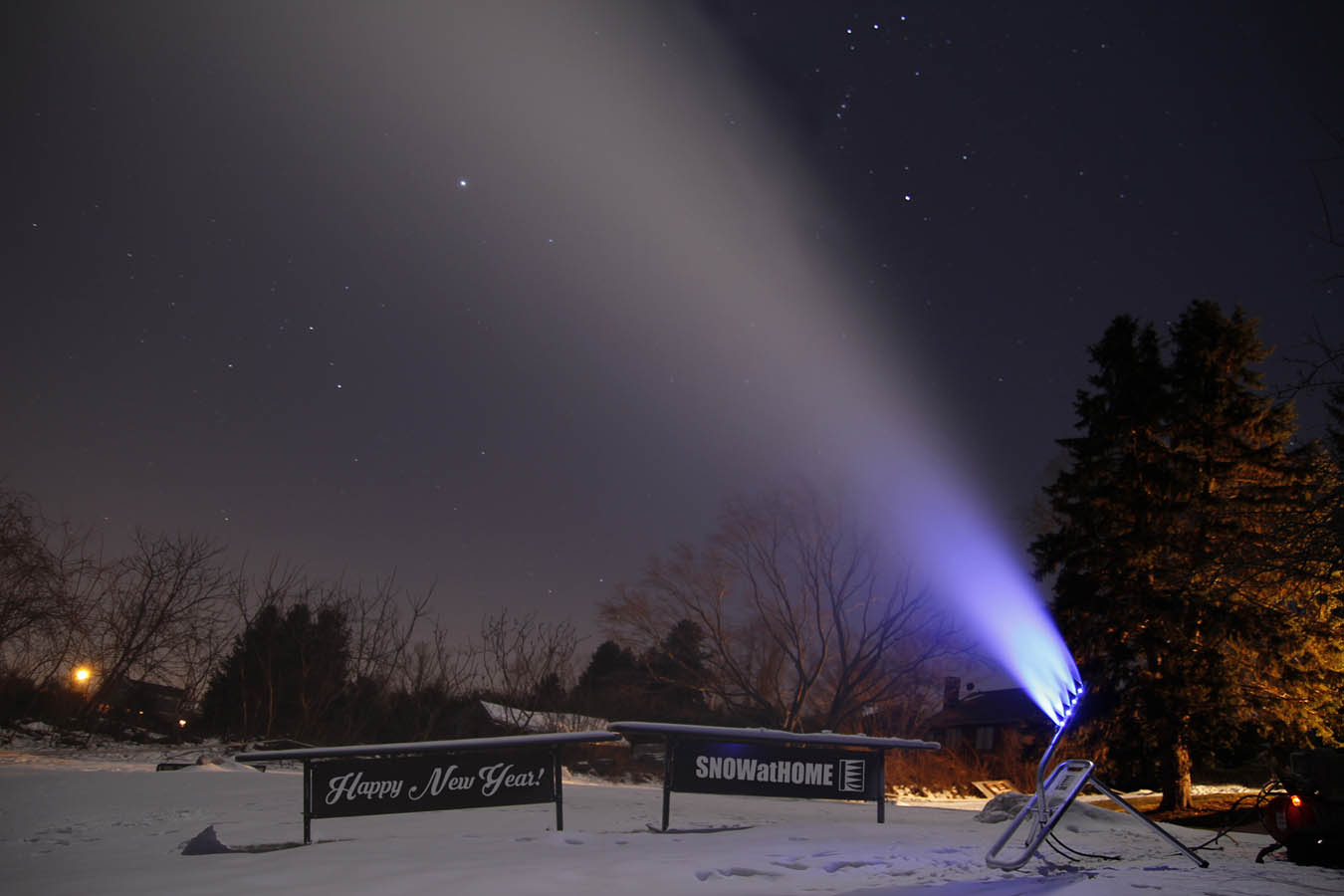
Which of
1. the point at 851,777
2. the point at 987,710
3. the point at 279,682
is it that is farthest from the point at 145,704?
the point at 987,710

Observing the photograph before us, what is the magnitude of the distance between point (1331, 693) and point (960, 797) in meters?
10.3

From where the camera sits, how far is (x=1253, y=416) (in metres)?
21.4

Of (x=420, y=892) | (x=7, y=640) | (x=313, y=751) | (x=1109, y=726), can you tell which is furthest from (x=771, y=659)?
(x=420, y=892)

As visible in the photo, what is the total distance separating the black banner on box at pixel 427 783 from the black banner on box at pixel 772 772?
1627 millimetres

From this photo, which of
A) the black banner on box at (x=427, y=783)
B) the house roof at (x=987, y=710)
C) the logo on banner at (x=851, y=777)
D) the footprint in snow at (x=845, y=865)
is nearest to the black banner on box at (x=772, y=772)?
the logo on banner at (x=851, y=777)

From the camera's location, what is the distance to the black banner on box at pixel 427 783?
360 inches

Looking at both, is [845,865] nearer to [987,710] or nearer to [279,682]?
[279,682]

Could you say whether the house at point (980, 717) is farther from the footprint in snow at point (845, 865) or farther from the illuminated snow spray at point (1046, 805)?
the footprint in snow at point (845, 865)

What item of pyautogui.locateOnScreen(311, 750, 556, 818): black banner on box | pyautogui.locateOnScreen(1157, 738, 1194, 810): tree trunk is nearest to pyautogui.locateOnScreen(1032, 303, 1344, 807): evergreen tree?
pyautogui.locateOnScreen(1157, 738, 1194, 810): tree trunk

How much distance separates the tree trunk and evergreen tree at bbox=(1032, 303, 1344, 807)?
0.12 ft

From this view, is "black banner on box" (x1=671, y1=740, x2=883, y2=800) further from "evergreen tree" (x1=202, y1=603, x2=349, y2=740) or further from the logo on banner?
"evergreen tree" (x1=202, y1=603, x2=349, y2=740)

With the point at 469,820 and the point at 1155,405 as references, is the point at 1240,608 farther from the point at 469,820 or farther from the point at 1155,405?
the point at 469,820

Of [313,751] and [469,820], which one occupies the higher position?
[313,751]

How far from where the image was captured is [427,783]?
368 inches
